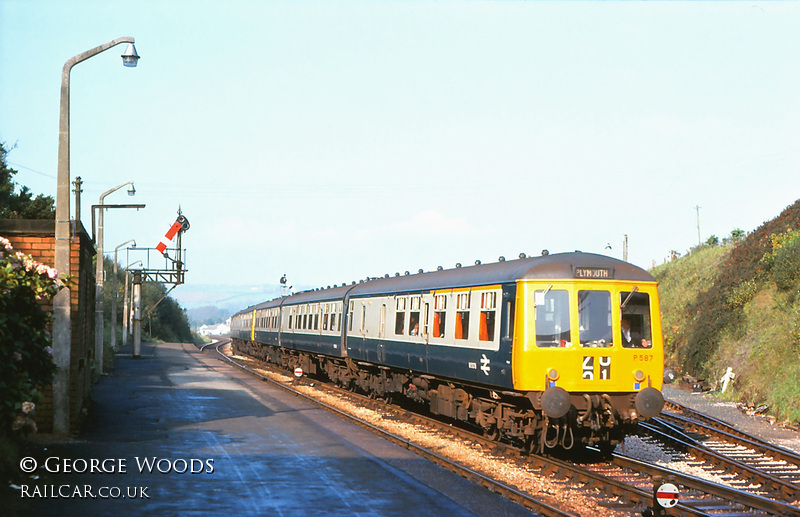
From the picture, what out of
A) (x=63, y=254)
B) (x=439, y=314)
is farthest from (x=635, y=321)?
(x=63, y=254)

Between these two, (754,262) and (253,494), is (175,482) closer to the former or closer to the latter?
(253,494)

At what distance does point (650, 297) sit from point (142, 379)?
19939mm

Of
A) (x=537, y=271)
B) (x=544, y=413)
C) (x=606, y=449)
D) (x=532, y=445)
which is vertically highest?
(x=537, y=271)

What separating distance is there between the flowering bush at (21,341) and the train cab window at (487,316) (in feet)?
23.9

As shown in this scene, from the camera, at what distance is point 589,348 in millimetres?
13859

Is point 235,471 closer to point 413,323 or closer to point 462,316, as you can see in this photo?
point 462,316

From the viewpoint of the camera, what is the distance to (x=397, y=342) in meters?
21.0

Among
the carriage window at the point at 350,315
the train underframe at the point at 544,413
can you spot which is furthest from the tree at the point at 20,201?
the train underframe at the point at 544,413

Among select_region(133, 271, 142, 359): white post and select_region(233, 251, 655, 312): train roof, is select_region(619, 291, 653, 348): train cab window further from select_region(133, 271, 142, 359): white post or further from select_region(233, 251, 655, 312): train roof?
Answer: select_region(133, 271, 142, 359): white post

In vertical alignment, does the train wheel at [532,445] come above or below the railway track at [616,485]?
above

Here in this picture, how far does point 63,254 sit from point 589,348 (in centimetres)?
902

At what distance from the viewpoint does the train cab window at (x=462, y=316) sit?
54.6 feet

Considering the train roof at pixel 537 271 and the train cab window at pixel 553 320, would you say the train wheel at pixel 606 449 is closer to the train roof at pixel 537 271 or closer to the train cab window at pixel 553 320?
the train cab window at pixel 553 320

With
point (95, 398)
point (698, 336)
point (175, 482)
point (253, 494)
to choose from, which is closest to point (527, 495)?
point (253, 494)
